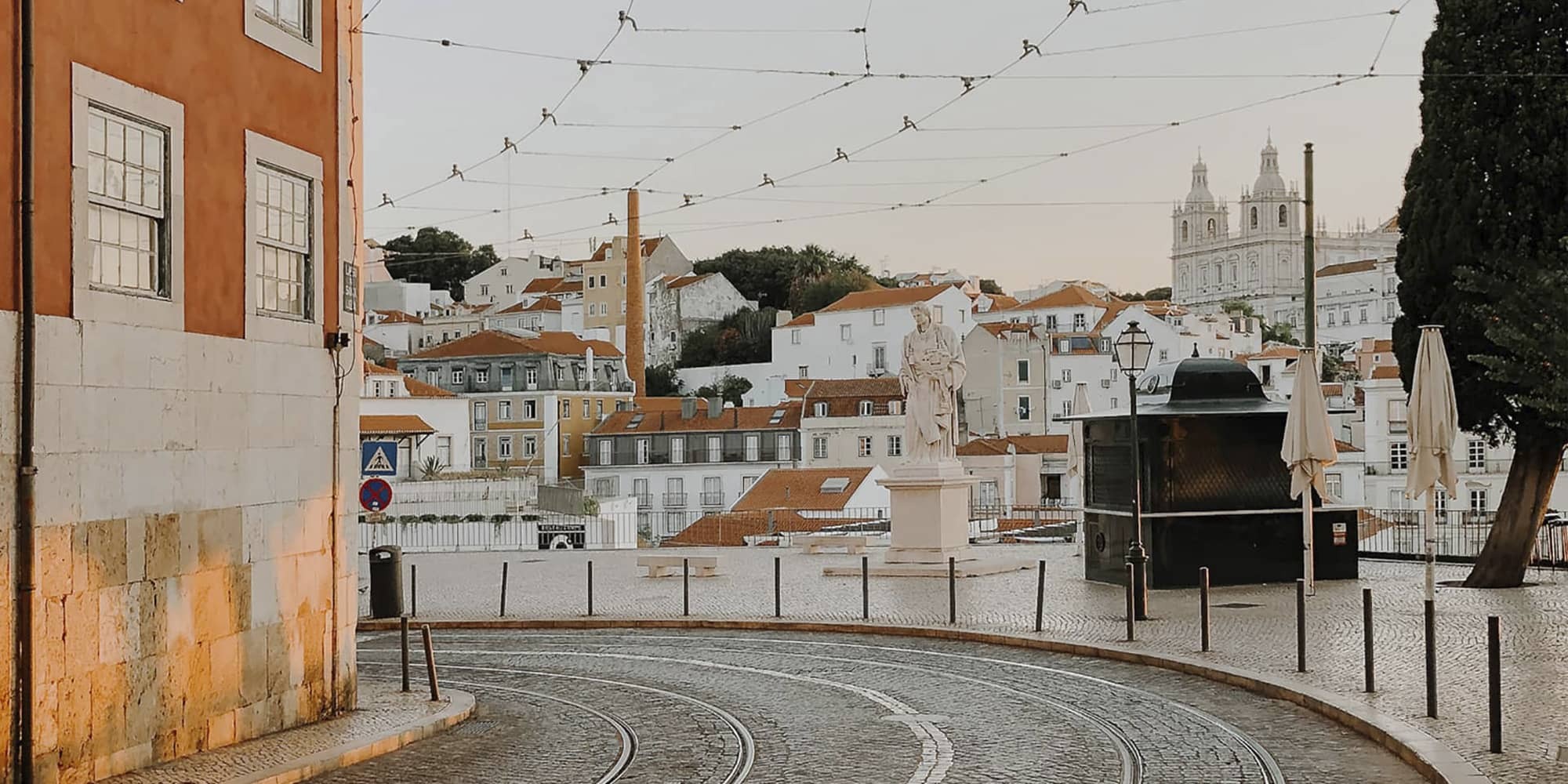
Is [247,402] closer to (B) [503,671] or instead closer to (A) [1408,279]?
(B) [503,671]

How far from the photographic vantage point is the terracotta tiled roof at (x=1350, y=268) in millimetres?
160500

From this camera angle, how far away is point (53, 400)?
1007cm

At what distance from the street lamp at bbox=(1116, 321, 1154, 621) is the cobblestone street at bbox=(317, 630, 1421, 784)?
8.01 feet

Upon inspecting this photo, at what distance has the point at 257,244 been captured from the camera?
41.8ft

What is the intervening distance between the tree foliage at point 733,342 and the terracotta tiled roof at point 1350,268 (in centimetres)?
7004

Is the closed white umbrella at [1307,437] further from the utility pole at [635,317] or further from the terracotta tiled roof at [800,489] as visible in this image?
the utility pole at [635,317]

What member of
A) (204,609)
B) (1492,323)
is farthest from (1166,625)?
(204,609)

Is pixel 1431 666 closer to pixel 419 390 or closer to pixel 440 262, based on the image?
pixel 419 390

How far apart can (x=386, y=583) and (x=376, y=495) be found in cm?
221

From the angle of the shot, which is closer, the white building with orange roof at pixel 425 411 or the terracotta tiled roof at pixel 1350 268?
the white building with orange roof at pixel 425 411

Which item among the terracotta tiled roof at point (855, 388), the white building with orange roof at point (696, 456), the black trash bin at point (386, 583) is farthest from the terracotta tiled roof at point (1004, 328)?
the black trash bin at point (386, 583)

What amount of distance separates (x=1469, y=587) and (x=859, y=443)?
2460 inches

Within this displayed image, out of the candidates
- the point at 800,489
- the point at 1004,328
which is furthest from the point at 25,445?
the point at 1004,328

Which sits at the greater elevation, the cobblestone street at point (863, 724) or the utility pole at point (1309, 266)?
the utility pole at point (1309, 266)
